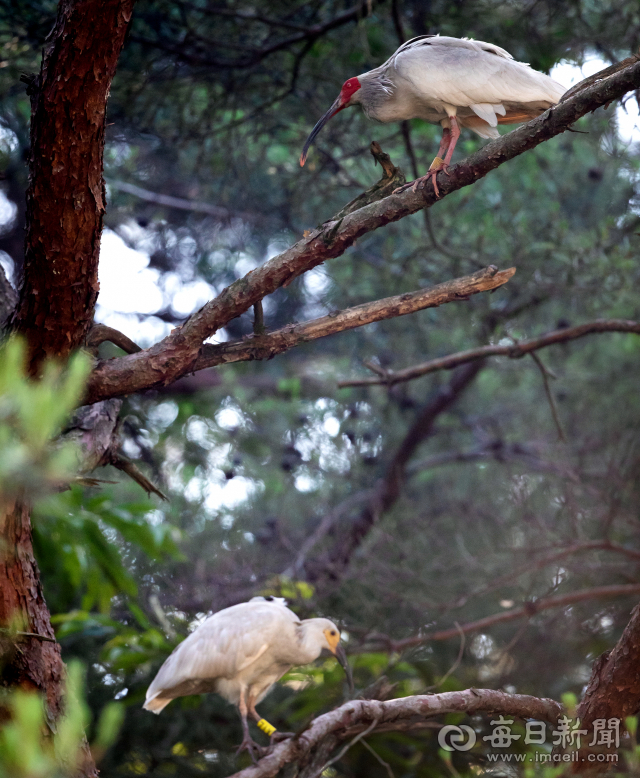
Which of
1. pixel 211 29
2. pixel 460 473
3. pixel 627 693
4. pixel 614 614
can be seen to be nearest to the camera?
pixel 627 693

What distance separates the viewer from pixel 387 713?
2629 millimetres

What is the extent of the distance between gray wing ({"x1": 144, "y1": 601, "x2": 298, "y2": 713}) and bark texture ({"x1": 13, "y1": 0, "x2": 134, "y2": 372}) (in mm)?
1735

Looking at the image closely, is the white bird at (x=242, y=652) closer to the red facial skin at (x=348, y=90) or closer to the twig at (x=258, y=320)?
the twig at (x=258, y=320)

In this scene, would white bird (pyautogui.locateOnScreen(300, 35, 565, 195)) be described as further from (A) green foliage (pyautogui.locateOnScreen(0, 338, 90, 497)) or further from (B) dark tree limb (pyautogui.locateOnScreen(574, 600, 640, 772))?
(A) green foliage (pyautogui.locateOnScreen(0, 338, 90, 497))

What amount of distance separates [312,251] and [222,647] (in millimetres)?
2053

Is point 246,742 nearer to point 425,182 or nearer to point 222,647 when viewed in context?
point 222,647

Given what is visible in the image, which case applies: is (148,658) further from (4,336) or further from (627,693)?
(627,693)

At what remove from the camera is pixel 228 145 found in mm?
5129

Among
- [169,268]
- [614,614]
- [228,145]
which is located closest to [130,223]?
[169,268]

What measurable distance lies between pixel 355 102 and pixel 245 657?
277 centimetres

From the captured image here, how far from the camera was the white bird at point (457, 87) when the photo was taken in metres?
2.95

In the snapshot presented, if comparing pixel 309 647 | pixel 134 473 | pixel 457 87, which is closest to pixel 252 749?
pixel 309 647

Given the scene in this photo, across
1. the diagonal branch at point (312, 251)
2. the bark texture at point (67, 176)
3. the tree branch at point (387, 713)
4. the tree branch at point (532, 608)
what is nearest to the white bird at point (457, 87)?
the diagonal branch at point (312, 251)

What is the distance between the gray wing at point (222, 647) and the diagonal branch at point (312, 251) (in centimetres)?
152
